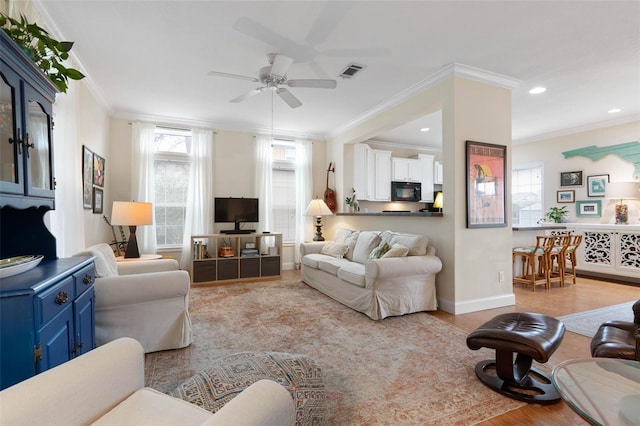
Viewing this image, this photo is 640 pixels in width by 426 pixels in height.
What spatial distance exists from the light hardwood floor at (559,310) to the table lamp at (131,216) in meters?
3.82

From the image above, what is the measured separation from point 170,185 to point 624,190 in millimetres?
7480

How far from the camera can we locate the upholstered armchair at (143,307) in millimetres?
2389

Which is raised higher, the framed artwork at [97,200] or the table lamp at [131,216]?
the framed artwork at [97,200]

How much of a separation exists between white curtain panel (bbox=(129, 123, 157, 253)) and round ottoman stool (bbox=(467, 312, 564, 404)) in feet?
16.0

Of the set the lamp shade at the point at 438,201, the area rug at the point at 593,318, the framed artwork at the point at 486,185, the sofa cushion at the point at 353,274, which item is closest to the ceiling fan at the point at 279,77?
the framed artwork at the point at 486,185

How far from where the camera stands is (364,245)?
437 cm

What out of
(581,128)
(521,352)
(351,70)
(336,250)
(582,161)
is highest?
(351,70)

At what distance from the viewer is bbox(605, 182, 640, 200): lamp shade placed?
481 cm

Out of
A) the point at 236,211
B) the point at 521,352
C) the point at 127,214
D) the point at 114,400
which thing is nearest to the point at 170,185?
the point at 236,211

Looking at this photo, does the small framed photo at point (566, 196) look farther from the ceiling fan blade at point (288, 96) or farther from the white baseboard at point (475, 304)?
the ceiling fan blade at point (288, 96)

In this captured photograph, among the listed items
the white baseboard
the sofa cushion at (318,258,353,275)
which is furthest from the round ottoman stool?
the sofa cushion at (318,258,353,275)

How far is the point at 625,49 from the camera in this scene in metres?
3.00

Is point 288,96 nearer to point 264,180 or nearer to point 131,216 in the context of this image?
point 131,216

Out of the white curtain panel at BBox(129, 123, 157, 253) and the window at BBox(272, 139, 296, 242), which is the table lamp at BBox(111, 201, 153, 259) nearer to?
the white curtain panel at BBox(129, 123, 157, 253)
